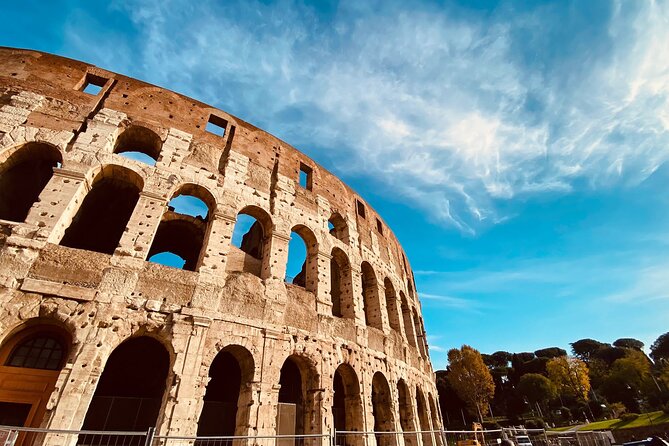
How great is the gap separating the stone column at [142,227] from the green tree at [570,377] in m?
44.2

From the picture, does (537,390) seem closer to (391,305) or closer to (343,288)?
(391,305)

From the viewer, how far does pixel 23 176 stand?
9.80m

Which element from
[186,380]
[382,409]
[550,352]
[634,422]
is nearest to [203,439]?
[186,380]

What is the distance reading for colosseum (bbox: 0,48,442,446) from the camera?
6566 mm

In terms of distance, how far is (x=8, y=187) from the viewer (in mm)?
9109

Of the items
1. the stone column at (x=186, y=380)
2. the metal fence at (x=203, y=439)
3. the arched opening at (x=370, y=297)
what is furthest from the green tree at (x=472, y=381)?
the stone column at (x=186, y=380)

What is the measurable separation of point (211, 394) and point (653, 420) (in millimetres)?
31509

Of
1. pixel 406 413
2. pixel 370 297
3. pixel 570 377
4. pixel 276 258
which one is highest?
pixel 570 377

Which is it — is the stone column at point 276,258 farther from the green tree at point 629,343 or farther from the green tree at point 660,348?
the green tree at point 629,343

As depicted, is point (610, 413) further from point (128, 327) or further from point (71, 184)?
point (71, 184)

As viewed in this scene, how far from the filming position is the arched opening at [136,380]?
726 centimetres

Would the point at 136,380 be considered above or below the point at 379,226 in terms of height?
below

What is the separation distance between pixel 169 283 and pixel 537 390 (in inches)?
1695

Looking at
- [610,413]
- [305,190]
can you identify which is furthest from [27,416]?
[610,413]
